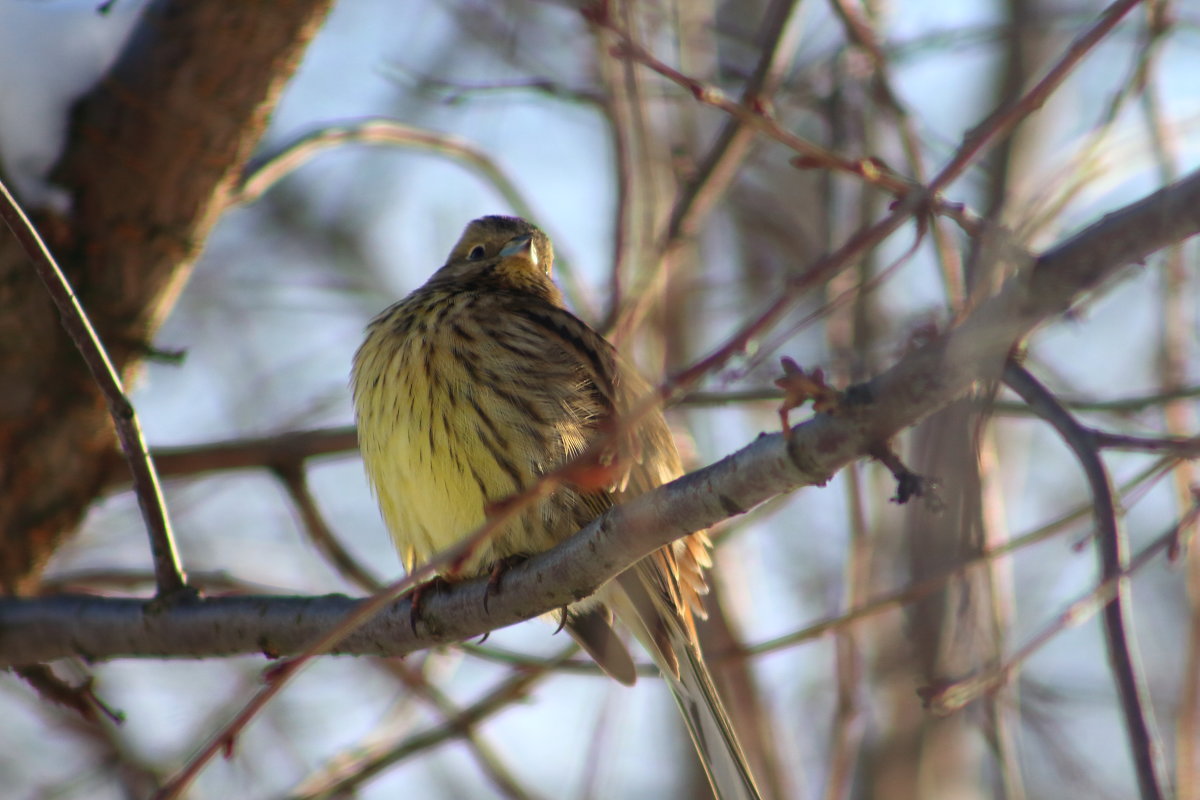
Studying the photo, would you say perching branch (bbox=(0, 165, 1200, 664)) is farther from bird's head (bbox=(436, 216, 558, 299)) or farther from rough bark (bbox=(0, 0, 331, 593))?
bird's head (bbox=(436, 216, 558, 299))

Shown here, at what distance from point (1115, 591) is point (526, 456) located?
2.22m

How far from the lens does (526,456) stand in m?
3.88

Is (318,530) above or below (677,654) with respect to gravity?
above

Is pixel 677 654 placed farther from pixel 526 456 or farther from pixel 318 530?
pixel 318 530

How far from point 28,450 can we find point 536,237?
228cm

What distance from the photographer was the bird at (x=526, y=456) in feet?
12.5

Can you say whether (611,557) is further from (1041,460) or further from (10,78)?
(1041,460)

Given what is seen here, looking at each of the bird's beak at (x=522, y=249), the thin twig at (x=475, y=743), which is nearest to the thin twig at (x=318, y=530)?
the thin twig at (x=475, y=743)

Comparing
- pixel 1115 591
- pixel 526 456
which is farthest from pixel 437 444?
pixel 1115 591

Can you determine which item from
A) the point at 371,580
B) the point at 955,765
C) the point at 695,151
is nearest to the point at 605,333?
the point at 371,580

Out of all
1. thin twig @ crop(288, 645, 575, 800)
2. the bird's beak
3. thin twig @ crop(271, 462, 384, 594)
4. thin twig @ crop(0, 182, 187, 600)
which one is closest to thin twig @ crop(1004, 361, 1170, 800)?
thin twig @ crop(0, 182, 187, 600)

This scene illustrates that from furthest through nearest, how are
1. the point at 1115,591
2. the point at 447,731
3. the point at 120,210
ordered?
the point at 447,731 → the point at 120,210 → the point at 1115,591

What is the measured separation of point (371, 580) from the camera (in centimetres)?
477

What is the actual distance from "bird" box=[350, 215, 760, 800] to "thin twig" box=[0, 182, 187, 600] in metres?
0.81
